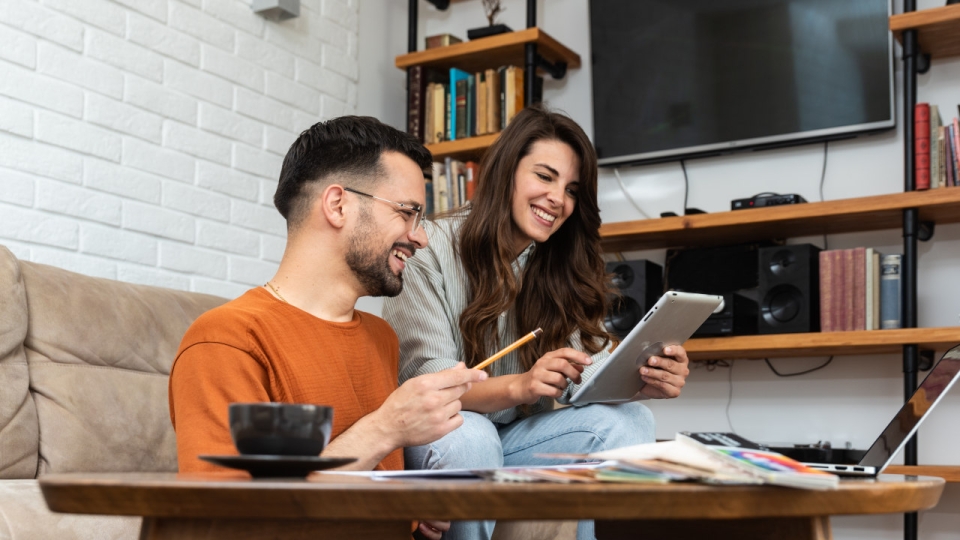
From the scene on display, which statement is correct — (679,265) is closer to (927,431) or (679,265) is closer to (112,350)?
(927,431)

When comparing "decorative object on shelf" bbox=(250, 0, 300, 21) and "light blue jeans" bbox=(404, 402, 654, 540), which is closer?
"light blue jeans" bbox=(404, 402, 654, 540)

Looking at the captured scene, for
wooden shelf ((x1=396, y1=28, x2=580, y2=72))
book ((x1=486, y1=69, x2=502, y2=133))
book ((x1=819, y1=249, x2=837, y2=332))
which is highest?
wooden shelf ((x1=396, y1=28, x2=580, y2=72))

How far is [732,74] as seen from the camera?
3.01 metres

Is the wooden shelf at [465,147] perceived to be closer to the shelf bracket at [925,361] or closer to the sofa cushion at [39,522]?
the shelf bracket at [925,361]

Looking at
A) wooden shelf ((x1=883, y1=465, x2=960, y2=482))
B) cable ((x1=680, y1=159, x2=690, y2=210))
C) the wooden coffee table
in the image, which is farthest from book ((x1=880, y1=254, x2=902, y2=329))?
the wooden coffee table

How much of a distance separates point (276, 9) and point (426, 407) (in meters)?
2.23

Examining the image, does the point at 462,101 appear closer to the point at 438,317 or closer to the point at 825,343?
the point at 825,343

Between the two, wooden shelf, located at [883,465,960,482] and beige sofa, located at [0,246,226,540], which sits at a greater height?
beige sofa, located at [0,246,226,540]

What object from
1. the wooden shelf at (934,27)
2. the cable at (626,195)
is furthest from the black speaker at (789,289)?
the wooden shelf at (934,27)

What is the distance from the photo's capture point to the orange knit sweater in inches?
43.3

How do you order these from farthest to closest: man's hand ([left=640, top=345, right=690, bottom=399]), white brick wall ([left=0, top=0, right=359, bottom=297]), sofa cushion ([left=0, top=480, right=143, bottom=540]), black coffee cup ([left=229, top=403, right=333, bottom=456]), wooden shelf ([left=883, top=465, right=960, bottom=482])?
wooden shelf ([left=883, top=465, right=960, bottom=482]) → white brick wall ([left=0, top=0, right=359, bottom=297]) → man's hand ([left=640, top=345, right=690, bottom=399]) → sofa cushion ([left=0, top=480, right=143, bottom=540]) → black coffee cup ([left=229, top=403, right=333, bottom=456])

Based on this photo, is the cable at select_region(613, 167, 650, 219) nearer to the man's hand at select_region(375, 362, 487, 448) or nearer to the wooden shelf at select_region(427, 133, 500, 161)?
the wooden shelf at select_region(427, 133, 500, 161)

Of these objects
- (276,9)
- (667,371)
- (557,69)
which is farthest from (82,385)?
(557,69)

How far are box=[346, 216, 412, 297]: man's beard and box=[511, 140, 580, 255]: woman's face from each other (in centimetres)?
58
